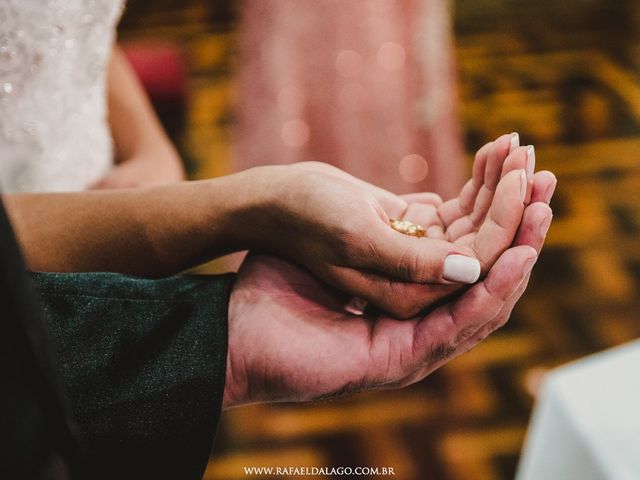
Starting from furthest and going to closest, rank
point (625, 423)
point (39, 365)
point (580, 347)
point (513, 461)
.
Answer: point (580, 347) → point (513, 461) → point (625, 423) → point (39, 365)

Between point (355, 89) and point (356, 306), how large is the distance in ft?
4.04

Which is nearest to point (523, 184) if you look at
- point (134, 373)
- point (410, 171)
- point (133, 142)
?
point (134, 373)

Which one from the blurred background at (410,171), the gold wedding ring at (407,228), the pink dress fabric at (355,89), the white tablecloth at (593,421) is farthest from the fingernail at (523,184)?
the pink dress fabric at (355,89)

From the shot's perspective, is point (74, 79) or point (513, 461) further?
point (513, 461)

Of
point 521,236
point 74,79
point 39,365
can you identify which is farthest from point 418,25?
point 39,365

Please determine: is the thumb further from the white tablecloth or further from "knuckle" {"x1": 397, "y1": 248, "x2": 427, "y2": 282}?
the white tablecloth

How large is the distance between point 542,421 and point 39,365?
0.83 metres

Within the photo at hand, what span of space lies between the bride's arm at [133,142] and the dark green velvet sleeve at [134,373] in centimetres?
44

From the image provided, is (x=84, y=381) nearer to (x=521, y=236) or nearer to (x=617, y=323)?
(x=521, y=236)

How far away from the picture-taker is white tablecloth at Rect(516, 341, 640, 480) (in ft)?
2.77

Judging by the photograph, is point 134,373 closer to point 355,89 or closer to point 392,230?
point 392,230

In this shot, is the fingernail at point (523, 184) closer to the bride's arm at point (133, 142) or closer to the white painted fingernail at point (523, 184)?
the white painted fingernail at point (523, 184)

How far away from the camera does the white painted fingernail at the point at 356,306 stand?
627 millimetres

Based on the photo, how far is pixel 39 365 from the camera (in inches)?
11.1
